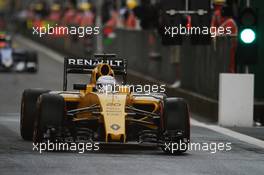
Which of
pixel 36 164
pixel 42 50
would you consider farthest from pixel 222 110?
pixel 42 50

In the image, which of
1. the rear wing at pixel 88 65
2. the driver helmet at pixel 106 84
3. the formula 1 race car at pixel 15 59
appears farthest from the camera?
the formula 1 race car at pixel 15 59

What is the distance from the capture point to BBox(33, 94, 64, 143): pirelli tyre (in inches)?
683

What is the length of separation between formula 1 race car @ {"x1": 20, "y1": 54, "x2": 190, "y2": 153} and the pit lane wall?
7955 mm

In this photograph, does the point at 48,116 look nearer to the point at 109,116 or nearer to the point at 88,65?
the point at 109,116

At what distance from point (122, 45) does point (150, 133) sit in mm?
25731

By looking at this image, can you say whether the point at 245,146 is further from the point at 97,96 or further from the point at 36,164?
the point at 36,164

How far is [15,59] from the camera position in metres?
42.3

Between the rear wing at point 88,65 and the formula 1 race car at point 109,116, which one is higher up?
the rear wing at point 88,65

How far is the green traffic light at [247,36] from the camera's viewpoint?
23.3 metres

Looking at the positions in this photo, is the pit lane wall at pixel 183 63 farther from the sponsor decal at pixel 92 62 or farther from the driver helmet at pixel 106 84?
the driver helmet at pixel 106 84

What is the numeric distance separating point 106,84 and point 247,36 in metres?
5.49

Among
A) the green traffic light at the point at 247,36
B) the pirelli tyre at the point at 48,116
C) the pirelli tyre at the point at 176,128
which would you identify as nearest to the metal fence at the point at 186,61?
the green traffic light at the point at 247,36

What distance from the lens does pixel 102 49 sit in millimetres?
49969

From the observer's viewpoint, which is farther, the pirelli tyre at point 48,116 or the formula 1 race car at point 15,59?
the formula 1 race car at point 15,59
